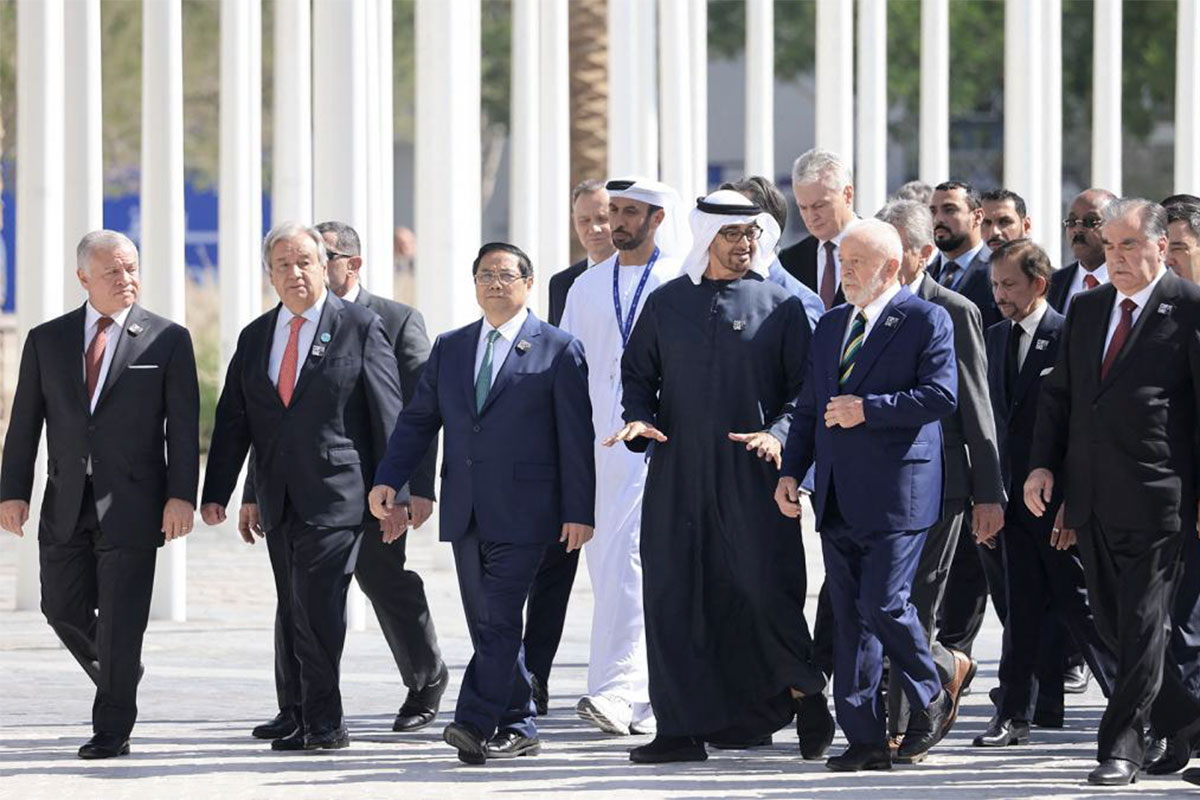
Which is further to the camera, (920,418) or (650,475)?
(650,475)

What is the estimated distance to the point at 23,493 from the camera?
991cm

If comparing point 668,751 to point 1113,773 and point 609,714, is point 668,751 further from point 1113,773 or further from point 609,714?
point 1113,773

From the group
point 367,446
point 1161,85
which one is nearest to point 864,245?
point 367,446

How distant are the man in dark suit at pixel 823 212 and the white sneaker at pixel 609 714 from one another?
6.16ft

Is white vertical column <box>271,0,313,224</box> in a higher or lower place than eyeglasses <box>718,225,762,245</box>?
higher

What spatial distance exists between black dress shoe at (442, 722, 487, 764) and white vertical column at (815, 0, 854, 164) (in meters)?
8.79

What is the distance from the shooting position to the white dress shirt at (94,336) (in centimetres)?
974

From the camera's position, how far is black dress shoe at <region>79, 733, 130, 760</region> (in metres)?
9.59

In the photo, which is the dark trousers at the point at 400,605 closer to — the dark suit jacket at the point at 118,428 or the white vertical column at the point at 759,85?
the dark suit jacket at the point at 118,428

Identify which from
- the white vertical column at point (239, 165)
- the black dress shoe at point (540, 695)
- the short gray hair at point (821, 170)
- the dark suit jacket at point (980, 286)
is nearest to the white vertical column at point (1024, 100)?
the white vertical column at point (239, 165)

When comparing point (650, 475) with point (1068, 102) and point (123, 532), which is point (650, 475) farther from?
point (1068, 102)

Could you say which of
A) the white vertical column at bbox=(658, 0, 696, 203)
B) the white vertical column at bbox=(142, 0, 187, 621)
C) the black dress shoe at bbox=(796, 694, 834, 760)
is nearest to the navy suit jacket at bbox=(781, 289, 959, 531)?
the black dress shoe at bbox=(796, 694, 834, 760)

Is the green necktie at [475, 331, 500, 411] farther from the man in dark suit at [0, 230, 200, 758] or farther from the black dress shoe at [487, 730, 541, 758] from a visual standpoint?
the black dress shoe at [487, 730, 541, 758]

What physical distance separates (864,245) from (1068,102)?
3341 centimetres
